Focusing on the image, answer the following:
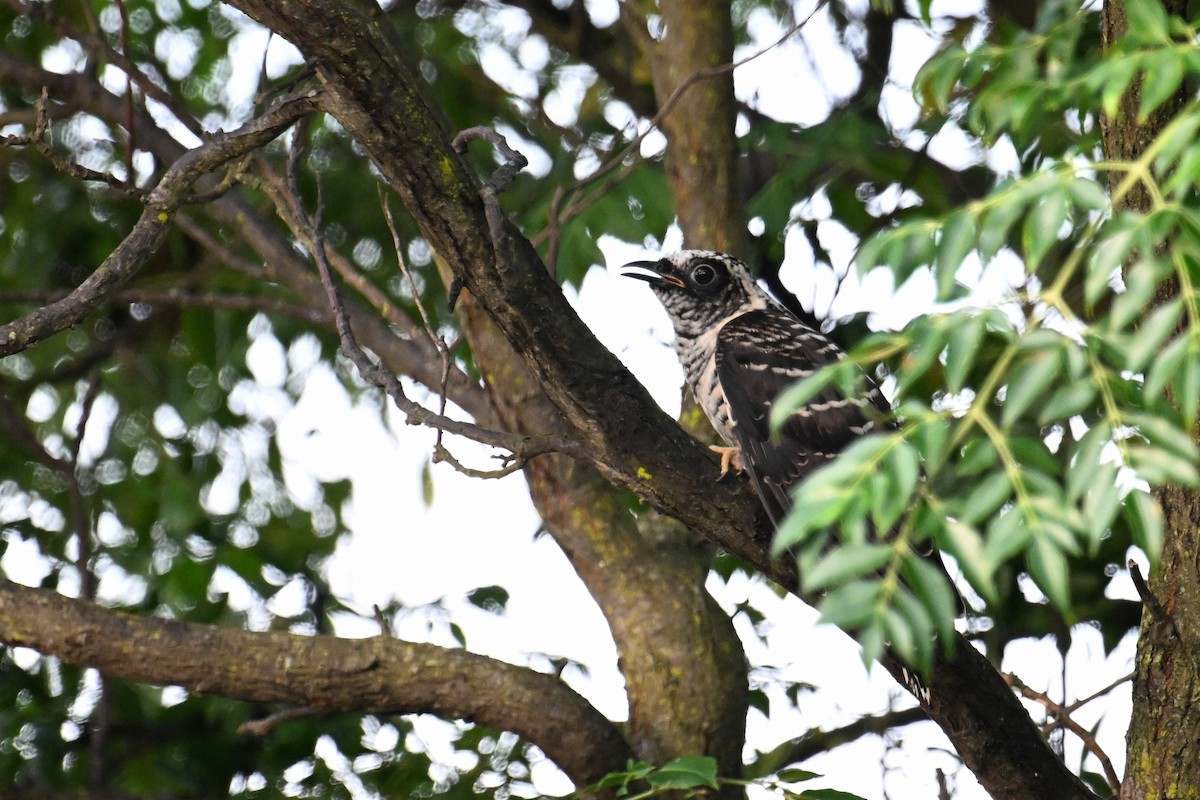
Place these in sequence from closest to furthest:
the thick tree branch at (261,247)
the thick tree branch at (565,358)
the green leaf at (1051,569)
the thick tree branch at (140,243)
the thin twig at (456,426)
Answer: the green leaf at (1051,569), the thick tree branch at (565,358), the thick tree branch at (140,243), the thin twig at (456,426), the thick tree branch at (261,247)

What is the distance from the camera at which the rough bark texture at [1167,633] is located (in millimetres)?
2797

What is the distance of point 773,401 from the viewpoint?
3.84 m

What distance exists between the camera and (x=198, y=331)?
17.0ft

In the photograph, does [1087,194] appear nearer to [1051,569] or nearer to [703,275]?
[1051,569]

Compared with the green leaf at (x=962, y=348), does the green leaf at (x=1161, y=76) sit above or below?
above

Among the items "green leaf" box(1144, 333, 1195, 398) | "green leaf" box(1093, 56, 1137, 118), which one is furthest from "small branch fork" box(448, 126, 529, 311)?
"green leaf" box(1144, 333, 1195, 398)

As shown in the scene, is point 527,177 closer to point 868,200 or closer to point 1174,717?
point 868,200

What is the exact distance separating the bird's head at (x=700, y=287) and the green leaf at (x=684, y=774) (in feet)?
6.29

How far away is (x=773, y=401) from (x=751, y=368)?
22cm

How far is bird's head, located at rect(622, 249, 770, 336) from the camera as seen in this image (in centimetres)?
452

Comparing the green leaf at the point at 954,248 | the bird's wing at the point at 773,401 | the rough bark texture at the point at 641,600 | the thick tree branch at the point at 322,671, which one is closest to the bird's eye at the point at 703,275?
the bird's wing at the point at 773,401

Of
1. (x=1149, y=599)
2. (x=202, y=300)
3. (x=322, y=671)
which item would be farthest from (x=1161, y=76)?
(x=202, y=300)

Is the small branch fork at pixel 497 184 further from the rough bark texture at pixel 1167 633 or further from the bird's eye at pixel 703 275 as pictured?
the bird's eye at pixel 703 275

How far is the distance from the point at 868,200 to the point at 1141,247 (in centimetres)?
392
